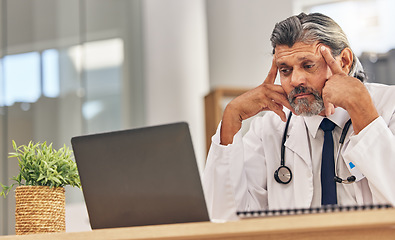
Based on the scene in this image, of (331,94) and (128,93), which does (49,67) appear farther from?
(331,94)

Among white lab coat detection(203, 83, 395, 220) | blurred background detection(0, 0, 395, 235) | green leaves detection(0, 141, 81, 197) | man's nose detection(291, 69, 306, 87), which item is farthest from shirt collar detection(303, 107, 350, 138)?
blurred background detection(0, 0, 395, 235)

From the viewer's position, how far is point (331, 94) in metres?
1.68

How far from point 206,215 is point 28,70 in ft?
8.20

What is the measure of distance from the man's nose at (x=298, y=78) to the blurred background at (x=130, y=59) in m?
1.57

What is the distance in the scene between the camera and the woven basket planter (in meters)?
1.56

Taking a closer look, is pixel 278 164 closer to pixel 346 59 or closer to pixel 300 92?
pixel 300 92

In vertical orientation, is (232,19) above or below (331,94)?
above

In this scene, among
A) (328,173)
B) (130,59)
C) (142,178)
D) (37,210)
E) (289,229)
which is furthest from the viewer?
(130,59)

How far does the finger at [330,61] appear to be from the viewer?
1.89m

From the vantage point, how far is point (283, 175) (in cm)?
199

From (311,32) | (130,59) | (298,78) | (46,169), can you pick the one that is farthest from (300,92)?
(130,59)

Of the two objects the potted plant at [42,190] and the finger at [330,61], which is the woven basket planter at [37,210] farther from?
the finger at [330,61]

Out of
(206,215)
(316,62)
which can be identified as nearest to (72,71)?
(316,62)

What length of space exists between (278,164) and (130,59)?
109 inches
